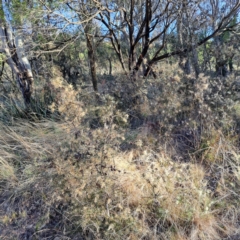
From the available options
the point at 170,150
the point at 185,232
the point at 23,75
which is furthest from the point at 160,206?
the point at 23,75

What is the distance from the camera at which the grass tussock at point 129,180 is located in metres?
1.93

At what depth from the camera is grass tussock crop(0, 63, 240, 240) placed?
1.93 m

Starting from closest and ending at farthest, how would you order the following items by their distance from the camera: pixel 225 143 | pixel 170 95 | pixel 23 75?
pixel 225 143 < pixel 170 95 < pixel 23 75

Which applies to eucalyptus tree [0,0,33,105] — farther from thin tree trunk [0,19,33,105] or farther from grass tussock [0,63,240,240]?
grass tussock [0,63,240,240]

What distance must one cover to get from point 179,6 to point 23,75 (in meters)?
3.46

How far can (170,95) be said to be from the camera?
3.09 metres

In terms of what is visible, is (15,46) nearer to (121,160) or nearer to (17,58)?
(17,58)

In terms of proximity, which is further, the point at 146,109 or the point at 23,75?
the point at 23,75

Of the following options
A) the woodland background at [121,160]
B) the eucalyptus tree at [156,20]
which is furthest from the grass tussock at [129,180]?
the eucalyptus tree at [156,20]

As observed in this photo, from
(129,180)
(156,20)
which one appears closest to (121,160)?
(129,180)

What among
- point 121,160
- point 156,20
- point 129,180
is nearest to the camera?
point 129,180

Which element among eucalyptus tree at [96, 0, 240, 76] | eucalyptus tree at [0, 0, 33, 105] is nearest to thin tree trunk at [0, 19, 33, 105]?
eucalyptus tree at [0, 0, 33, 105]

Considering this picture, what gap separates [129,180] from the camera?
2186 millimetres

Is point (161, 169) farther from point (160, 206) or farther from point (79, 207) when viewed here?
point (79, 207)
